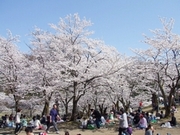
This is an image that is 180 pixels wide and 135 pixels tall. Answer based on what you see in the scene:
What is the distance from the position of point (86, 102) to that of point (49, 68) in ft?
46.4

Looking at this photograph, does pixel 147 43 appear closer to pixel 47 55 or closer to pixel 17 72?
pixel 47 55

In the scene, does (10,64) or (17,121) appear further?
(10,64)

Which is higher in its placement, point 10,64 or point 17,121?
point 10,64

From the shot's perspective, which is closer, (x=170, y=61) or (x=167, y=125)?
(x=167, y=125)

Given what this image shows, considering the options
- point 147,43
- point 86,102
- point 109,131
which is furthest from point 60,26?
point 86,102

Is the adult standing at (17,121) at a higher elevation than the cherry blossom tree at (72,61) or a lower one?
lower

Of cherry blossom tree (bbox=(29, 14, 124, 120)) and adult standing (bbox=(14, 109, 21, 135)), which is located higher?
cherry blossom tree (bbox=(29, 14, 124, 120))

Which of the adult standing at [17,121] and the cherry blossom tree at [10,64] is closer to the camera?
the adult standing at [17,121]

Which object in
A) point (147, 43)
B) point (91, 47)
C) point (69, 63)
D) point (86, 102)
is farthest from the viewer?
point (86, 102)

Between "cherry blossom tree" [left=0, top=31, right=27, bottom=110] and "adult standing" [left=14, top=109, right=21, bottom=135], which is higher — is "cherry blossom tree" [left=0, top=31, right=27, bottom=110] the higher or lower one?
the higher one

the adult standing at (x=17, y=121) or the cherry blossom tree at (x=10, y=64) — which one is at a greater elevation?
the cherry blossom tree at (x=10, y=64)

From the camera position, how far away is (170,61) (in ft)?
57.0

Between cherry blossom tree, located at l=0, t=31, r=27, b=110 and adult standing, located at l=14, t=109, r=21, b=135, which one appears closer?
adult standing, located at l=14, t=109, r=21, b=135

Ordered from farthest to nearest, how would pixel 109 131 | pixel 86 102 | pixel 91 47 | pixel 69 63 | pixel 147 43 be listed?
1. pixel 86 102
2. pixel 147 43
3. pixel 91 47
4. pixel 69 63
5. pixel 109 131
